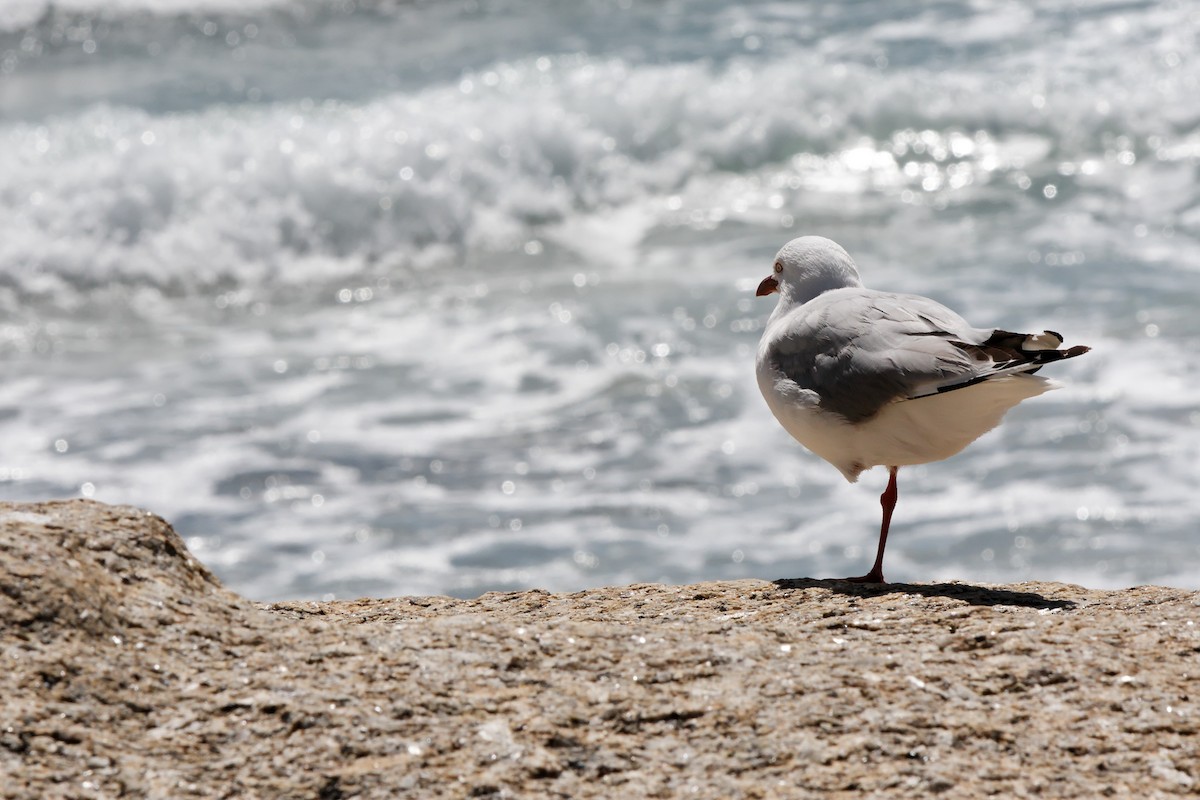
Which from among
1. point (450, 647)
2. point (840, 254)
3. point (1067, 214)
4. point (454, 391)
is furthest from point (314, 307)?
point (450, 647)

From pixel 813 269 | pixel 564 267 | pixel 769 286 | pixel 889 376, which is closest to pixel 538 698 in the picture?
pixel 889 376

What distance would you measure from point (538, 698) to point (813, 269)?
7.19 feet

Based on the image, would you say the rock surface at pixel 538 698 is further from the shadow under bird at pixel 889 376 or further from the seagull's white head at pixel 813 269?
the seagull's white head at pixel 813 269

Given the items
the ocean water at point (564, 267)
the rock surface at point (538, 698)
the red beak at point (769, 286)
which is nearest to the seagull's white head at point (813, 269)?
the red beak at point (769, 286)

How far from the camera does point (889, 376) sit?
379cm

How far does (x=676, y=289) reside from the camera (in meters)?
10.0

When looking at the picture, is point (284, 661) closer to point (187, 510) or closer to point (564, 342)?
point (187, 510)

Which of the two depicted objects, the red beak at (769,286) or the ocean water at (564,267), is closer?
the red beak at (769,286)

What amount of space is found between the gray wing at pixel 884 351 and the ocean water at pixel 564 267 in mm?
2893

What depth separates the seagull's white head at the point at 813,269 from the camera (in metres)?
4.55

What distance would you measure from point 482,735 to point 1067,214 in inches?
354

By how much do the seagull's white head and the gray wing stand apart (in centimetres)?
26

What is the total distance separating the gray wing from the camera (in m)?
3.61

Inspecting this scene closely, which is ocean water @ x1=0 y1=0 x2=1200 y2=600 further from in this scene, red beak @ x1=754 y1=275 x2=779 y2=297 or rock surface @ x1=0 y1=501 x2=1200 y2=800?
rock surface @ x1=0 y1=501 x2=1200 y2=800
